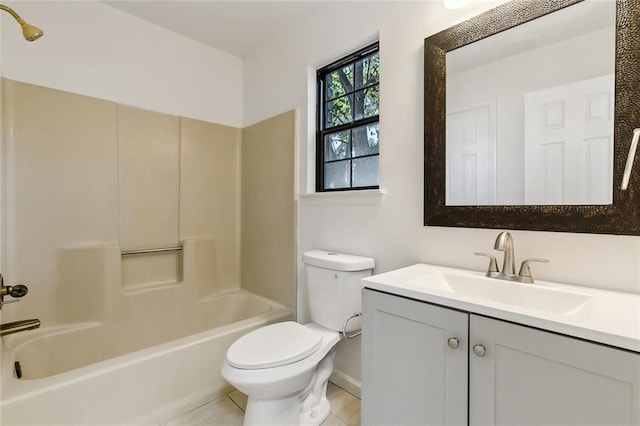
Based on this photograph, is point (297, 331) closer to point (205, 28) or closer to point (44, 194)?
point (44, 194)

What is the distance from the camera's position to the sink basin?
2.95ft

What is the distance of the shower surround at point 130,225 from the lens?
1644 mm

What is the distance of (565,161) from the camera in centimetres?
99

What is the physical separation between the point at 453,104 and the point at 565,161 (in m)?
0.47

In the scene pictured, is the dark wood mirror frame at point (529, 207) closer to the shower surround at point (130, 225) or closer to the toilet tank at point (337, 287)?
the toilet tank at point (337, 287)

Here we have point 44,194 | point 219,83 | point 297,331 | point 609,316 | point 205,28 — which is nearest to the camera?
point 609,316

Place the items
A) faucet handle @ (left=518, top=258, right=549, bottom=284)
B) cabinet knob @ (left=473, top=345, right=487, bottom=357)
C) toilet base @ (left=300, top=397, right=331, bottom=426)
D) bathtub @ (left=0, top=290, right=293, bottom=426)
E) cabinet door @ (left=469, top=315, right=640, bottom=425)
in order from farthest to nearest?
toilet base @ (left=300, top=397, right=331, bottom=426), bathtub @ (left=0, top=290, right=293, bottom=426), faucet handle @ (left=518, top=258, right=549, bottom=284), cabinet knob @ (left=473, top=345, right=487, bottom=357), cabinet door @ (left=469, top=315, right=640, bottom=425)

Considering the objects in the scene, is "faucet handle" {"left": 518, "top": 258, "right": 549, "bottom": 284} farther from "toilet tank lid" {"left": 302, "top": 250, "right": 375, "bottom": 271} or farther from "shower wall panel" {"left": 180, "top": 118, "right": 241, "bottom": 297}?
"shower wall panel" {"left": 180, "top": 118, "right": 241, "bottom": 297}

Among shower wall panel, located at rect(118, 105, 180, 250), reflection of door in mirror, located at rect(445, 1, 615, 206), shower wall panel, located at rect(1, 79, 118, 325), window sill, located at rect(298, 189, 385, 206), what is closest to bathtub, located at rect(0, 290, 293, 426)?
shower wall panel, located at rect(1, 79, 118, 325)

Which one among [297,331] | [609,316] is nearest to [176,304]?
[297,331]

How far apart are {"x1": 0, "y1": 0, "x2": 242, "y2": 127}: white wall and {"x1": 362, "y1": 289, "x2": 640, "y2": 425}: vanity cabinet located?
2083 millimetres

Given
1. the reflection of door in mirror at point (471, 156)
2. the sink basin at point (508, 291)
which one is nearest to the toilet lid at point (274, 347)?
the sink basin at point (508, 291)

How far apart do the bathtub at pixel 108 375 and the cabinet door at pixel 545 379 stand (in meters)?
1.32

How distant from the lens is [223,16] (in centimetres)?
197
